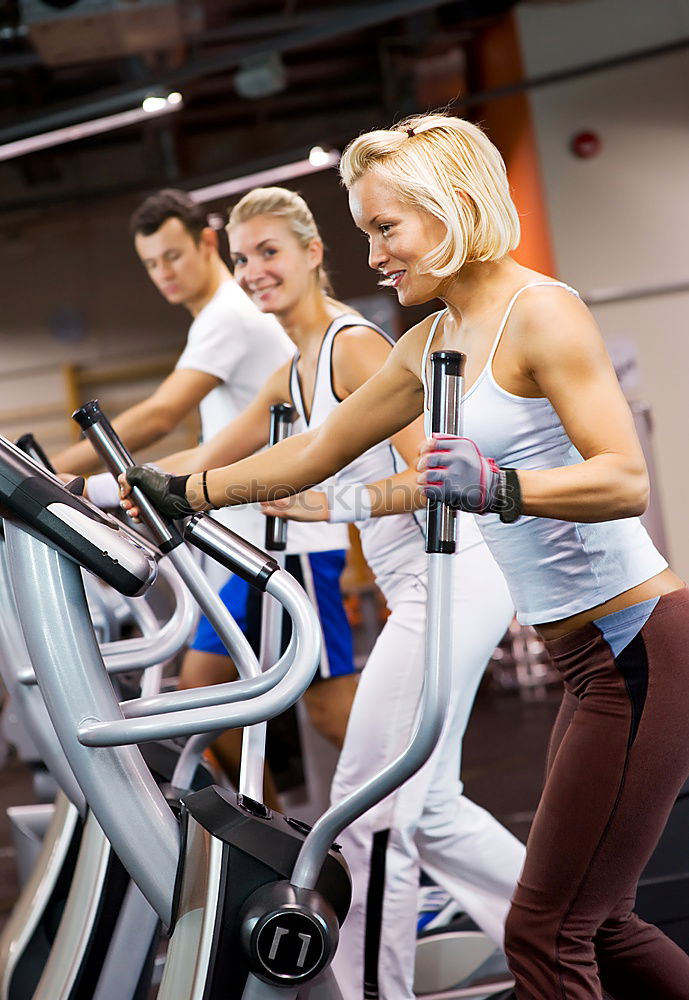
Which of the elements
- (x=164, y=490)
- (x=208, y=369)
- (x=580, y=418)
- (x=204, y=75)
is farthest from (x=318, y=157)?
(x=204, y=75)

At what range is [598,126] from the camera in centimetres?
337

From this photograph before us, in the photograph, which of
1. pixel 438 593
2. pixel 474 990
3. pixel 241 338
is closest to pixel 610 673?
pixel 438 593

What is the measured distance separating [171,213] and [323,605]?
1037 millimetres

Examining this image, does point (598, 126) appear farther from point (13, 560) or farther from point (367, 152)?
point (13, 560)

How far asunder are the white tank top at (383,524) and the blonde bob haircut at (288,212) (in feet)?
0.72

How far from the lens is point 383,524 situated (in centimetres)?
222

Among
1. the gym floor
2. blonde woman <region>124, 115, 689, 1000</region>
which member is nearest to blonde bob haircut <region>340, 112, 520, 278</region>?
blonde woman <region>124, 115, 689, 1000</region>

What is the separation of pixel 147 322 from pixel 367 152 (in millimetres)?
2361

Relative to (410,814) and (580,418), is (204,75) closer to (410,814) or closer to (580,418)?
(410,814)

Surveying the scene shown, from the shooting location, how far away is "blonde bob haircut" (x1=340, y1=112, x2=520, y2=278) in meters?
1.42

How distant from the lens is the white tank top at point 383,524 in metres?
Result: 2.12

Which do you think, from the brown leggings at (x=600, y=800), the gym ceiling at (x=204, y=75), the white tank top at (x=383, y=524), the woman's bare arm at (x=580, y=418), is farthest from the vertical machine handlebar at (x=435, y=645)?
the gym ceiling at (x=204, y=75)

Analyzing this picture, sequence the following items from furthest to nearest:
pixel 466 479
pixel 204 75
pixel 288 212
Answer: pixel 204 75, pixel 288 212, pixel 466 479

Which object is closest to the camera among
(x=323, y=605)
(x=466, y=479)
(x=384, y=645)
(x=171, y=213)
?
(x=466, y=479)
